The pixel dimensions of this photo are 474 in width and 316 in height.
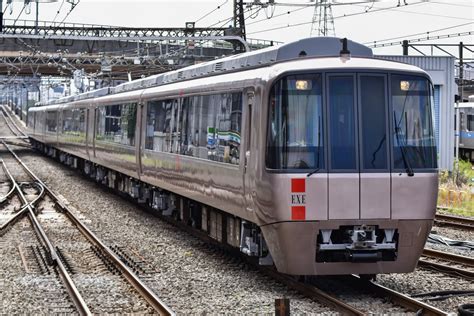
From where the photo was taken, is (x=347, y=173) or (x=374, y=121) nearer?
(x=347, y=173)

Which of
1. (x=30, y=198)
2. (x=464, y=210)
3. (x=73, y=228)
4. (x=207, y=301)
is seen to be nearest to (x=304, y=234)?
(x=207, y=301)

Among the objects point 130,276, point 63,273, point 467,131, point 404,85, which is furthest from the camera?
point 467,131

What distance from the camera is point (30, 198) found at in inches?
935

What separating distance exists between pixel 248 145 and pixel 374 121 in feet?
5.01

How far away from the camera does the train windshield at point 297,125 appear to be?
970cm

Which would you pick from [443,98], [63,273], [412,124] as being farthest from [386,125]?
[443,98]

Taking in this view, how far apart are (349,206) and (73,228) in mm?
8539

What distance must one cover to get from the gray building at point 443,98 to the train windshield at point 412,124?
1819 centimetres

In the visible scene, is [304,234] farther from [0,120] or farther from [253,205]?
[0,120]

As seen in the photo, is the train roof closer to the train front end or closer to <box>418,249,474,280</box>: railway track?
the train front end

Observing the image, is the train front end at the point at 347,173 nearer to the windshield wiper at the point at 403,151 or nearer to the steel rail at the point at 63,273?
the windshield wiper at the point at 403,151

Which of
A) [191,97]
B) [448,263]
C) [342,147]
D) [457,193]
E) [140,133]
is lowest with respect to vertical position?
[448,263]

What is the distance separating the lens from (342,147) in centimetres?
976

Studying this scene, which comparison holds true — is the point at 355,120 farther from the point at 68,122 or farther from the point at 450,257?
the point at 68,122
